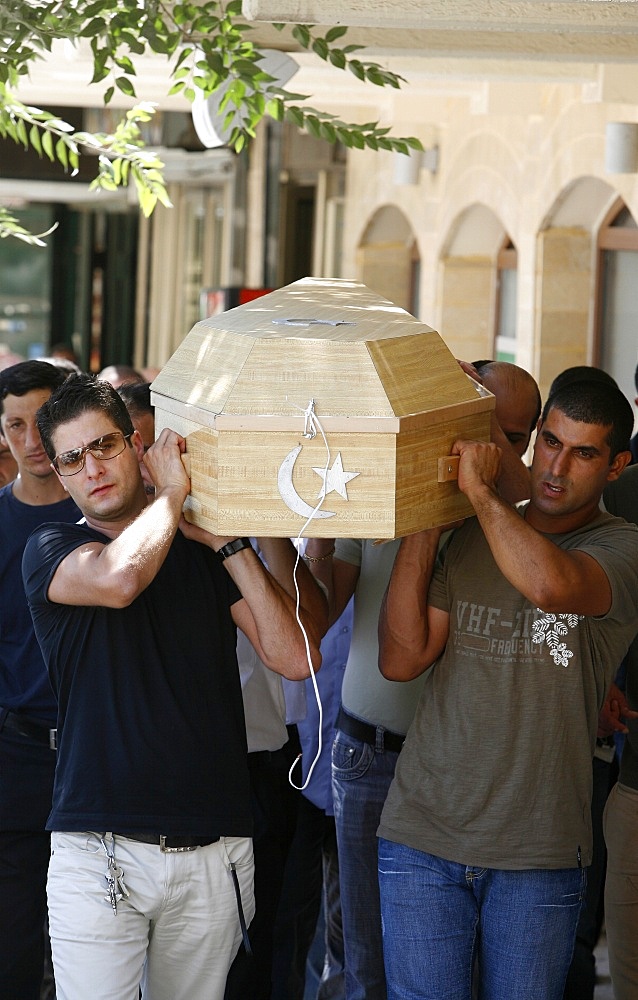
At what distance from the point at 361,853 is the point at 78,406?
1374 millimetres

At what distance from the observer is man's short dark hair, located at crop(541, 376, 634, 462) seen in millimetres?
3152

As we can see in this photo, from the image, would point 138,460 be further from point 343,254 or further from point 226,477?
point 343,254

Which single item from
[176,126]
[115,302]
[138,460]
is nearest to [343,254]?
[176,126]

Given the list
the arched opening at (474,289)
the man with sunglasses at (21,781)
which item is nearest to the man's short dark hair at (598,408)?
the man with sunglasses at (21,781)

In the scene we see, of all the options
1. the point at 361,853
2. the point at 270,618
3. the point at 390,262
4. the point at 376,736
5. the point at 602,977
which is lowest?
the point at 602,977

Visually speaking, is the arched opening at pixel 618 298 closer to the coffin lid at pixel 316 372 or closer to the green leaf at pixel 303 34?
the green leaf at pixel 303 34

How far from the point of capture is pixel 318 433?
2635 millimetres

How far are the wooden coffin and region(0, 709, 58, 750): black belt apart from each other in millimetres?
1148

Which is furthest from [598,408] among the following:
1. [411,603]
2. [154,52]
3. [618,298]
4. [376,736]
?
[618,298]

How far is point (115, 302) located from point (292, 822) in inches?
617

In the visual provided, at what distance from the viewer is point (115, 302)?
1900 centimetres

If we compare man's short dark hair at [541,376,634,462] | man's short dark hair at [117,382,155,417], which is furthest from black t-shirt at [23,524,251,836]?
man's short dark hair at [117,382,155,417]

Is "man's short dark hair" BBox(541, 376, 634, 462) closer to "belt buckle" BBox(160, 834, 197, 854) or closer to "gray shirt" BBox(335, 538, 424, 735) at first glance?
"gray shirt" BBox(335, 538, 424, 735)

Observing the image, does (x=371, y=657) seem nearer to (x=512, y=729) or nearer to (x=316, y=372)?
(x=512, y=729)
